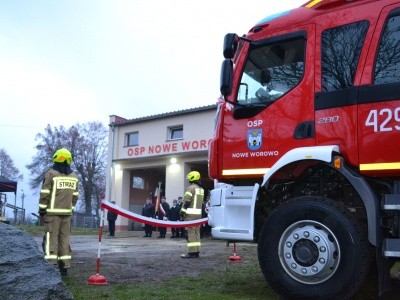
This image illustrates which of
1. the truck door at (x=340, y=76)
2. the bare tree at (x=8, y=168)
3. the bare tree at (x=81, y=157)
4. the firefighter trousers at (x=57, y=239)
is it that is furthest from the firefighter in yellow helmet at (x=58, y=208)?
the bare tree at (x=8, y=168)

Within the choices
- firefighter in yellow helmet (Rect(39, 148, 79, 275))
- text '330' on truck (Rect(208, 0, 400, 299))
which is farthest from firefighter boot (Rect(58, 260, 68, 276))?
text '330' on truck (Rect(208, 0, 400, 299))

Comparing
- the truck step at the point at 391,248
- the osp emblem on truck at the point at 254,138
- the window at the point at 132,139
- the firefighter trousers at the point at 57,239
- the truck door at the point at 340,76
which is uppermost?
the window at the point at 132,139

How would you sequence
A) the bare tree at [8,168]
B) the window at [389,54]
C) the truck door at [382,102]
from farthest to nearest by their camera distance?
the bare tree at [8,168]
the window at [389,54]
the truck door at [382,102]

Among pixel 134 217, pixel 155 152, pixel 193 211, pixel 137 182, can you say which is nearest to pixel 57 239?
pixel 134 217

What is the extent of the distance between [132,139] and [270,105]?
76.2 feet

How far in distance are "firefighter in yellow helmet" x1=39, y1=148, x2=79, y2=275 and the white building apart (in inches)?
636

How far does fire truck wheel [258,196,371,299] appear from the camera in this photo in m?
4.88

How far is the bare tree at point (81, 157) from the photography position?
50156 mm

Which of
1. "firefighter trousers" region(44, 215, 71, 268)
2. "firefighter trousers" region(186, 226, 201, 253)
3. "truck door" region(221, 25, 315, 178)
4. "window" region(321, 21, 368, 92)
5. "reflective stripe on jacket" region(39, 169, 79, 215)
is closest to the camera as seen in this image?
"window" region(321, 21, 368, 92)

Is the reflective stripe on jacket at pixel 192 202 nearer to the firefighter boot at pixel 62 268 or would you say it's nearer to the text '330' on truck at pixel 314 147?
the firefighter boot at pixel 62 268

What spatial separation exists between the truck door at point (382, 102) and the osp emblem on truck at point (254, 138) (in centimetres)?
118

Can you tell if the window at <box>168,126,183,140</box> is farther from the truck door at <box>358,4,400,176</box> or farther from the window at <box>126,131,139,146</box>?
the truck door at <box>358,4,400,176</box>

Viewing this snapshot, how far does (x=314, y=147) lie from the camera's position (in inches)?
210

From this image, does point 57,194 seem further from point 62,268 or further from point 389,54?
point 389,54
